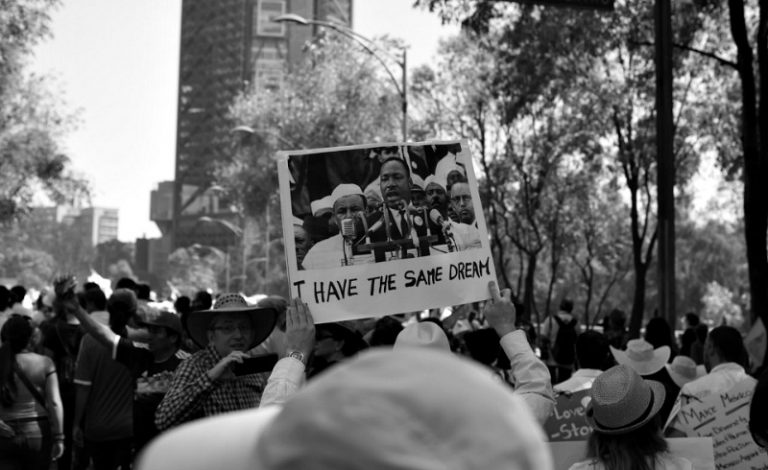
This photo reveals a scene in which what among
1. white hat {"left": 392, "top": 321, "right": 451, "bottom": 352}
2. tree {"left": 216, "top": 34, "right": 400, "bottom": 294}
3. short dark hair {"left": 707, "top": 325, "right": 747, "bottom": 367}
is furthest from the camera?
tree {"left": 216, "top": 34, "right": 400, "bottom": 294}

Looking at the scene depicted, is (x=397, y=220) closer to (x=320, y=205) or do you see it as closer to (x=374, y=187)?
(x=374, y=187)

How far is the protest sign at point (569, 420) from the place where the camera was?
6492 mm

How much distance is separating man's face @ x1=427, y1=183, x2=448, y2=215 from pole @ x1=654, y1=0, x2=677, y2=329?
7965 millimetres

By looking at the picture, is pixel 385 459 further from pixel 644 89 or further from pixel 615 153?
pixel 615 153

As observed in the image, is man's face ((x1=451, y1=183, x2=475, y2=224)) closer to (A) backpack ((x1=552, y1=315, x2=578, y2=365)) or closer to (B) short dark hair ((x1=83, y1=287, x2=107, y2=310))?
(B) short dark hair ((x1=83, y1=287, x2=107, y2=310))

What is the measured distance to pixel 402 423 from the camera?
92cm

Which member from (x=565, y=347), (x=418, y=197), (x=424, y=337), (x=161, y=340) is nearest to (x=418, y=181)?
(x=418, y=197)

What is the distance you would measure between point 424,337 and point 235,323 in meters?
1.43

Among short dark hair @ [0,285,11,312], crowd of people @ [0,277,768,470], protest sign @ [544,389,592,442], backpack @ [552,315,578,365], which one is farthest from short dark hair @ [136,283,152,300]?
protest sign @ [544,389,592,442]

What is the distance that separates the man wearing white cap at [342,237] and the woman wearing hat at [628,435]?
1.14 m

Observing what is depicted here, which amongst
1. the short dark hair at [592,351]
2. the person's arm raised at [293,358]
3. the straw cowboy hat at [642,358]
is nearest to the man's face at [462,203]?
the person's arm raised at [293,358]

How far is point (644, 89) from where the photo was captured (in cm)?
2683

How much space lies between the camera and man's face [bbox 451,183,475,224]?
14.9ft

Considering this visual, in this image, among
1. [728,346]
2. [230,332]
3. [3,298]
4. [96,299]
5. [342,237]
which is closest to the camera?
[342,237]
